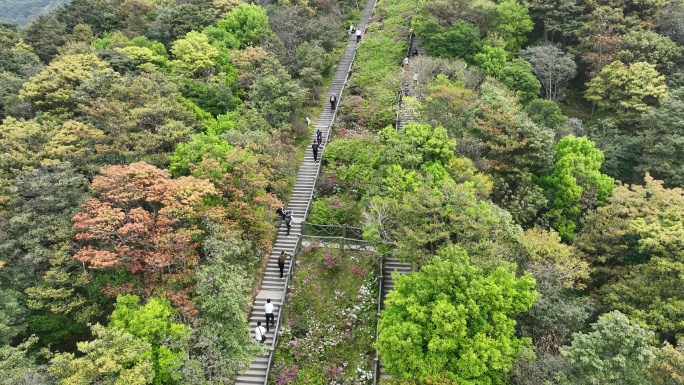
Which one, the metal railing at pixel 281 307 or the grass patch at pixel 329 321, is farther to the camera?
the metal railing at pixel 281 307

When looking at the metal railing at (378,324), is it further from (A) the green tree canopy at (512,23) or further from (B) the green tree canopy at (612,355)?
(A) the green tree canopy at (512,23)

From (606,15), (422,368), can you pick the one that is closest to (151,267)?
(422,368)

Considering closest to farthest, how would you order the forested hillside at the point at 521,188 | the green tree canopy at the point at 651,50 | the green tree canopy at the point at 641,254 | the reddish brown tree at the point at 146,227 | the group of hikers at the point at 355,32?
the forested hillside at the point at 521,188 → the reddish brown tree at the point at 146,227 → the green tree canopy at the point at 641,254 → the green tree canopy at the point at 651,50 → the group of hikers at the point at 355,32

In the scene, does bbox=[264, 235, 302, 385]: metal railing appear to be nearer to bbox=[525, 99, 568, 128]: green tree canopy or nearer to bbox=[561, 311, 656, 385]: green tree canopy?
bbox=[561, 311, 656, 385]: green tree canopy

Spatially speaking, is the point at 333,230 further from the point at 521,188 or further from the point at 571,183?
the point at 571,183

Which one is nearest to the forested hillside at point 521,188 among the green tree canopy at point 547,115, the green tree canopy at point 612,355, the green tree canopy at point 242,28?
the green tree canopy at point 612,355

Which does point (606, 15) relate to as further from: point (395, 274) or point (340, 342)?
point (340, 342)
